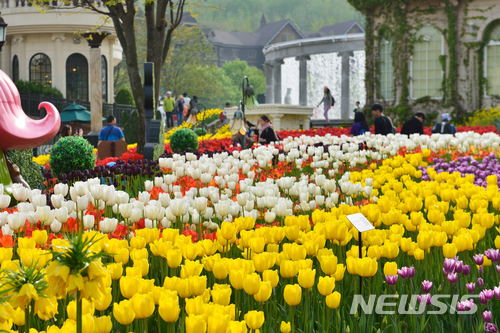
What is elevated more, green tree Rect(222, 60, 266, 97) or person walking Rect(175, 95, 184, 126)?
green tree Rect(222, 60, 266, 97)

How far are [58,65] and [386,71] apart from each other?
757 inches

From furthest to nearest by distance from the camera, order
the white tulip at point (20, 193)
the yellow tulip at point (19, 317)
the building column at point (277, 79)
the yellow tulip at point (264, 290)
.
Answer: the building column at point (277, 79) < the white tulip at point (20, 193) < the yellow tulip at point (264, 290) < the yellow tulip at point (19, 317)

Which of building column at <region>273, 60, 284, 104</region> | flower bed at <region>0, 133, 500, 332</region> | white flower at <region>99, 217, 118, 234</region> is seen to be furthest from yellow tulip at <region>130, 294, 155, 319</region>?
building column at <region>273, 60, 284, 104</region>

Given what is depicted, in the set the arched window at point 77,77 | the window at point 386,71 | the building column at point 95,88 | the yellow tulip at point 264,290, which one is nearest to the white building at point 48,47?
the arched window at point 77,77

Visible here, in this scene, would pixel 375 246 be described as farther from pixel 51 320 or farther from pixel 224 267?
pixel 51 320

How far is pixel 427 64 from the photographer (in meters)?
30.4

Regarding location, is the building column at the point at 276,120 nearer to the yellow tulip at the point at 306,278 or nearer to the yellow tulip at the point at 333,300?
the yellow tulip at the point at 306,278

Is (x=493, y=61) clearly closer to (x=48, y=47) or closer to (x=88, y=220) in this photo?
(x=48, y=47)

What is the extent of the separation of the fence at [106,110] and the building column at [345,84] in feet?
58.4

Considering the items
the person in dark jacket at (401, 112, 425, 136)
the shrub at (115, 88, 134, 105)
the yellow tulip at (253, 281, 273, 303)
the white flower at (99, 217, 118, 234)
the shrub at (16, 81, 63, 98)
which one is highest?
the shrub at (16, 81, 63, 98)

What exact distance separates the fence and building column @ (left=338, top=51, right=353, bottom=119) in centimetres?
1780

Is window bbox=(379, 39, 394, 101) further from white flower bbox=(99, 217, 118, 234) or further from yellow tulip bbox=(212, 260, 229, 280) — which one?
yellow tulip bbox=(212, 260, 229, 280)

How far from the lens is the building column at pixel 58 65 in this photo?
40.1 meters

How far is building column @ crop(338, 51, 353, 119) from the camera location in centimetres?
4938
